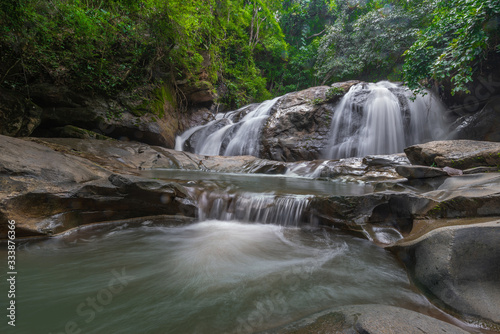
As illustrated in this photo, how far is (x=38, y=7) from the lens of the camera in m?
5.81

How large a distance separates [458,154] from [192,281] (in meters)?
5.82

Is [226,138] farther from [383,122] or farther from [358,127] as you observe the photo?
[383,122]

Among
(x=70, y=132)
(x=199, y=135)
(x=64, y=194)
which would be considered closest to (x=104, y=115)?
(x=70, y=132)

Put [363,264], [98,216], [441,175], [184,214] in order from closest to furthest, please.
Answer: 1. [363,264]
2. [98,216]
3. [184,214]
4. [441,175]

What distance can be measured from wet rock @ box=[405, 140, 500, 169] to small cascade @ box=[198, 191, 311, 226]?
3538mm

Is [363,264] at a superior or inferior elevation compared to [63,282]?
superior

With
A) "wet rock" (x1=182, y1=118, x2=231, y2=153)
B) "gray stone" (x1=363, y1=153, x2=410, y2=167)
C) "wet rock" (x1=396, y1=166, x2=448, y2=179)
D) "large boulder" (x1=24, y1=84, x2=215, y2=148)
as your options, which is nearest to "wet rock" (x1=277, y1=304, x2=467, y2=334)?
"wet rock" (x1=396, y1=166, x2=448, y2=179)

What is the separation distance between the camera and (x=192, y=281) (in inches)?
74.3

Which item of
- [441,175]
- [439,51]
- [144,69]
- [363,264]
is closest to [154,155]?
[144,69]

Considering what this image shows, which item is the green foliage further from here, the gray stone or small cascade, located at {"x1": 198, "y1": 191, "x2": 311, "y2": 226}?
small cascade, located at {"x1": 198, "y1": 191, "x2": 311, "y2": 226}

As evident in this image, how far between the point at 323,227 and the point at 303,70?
18.2m

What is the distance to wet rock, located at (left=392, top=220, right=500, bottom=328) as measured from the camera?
4.63 feet

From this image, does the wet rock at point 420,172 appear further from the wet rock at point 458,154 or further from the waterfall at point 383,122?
the waterfall at point 383,122

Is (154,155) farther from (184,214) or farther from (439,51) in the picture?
(439,51)
